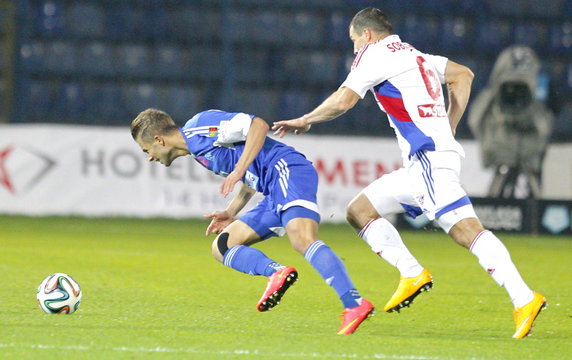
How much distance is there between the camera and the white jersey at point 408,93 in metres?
6.21

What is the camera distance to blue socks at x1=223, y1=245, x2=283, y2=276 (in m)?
6.04

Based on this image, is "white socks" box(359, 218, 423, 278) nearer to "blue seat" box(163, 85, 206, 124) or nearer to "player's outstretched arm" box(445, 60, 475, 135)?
"player's outstretched arm" box(445, 60, 475, 135)

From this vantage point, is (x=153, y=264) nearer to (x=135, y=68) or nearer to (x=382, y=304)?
(x=382, y=304)

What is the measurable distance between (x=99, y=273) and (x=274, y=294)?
11.6 feet

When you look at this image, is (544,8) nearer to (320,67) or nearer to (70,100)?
(320,67)

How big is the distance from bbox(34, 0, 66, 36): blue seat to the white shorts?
12.2m

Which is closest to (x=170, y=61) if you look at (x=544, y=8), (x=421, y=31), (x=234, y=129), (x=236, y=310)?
(x=421, y=31)

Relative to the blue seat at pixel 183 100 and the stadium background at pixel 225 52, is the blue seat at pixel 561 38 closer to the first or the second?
the stadium background at pixel 225 52

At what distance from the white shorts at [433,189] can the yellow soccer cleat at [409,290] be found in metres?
0.35

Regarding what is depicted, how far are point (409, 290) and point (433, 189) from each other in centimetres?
63

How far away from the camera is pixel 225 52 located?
1823 centimetres

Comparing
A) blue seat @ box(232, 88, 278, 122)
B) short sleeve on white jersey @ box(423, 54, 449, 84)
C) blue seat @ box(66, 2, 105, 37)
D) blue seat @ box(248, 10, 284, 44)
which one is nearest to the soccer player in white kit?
short sleeve on white jersey @ box(423, 54, 449, 84)

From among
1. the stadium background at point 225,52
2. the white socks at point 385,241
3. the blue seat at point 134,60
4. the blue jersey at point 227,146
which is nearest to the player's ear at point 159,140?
the blue jersey at point 227,146

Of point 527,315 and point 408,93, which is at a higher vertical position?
point 408,93
